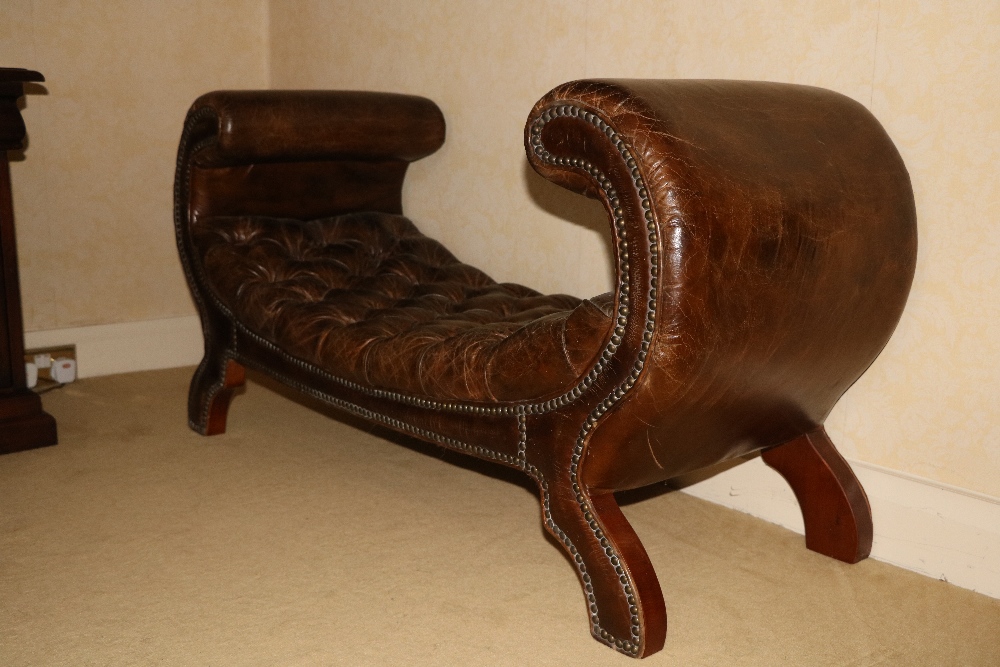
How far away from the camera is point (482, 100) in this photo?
267 centimetres

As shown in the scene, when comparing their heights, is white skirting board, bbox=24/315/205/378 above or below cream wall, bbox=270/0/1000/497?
below

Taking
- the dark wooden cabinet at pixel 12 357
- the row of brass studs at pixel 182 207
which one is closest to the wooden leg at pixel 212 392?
the row of brass studs at pixel 182 207

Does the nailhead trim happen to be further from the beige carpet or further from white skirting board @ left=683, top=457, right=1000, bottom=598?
white skirting board @ left=683, top=457, right=1000, bottom=598

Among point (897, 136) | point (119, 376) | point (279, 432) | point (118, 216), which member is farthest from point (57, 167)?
point (897, 136)

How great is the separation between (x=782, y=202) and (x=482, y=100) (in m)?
1.33

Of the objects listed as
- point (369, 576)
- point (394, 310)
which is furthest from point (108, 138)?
point (369, 576)

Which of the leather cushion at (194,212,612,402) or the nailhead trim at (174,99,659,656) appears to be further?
the leather cushion at (194,212,612,402)

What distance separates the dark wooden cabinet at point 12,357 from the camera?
7.97ft

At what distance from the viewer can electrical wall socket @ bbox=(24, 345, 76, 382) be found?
10.1ft

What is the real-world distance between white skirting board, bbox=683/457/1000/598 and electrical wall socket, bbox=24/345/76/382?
2230 mm

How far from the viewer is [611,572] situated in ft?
5.21

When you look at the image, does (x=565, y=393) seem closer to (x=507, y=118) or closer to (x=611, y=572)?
(x=611, y=572)

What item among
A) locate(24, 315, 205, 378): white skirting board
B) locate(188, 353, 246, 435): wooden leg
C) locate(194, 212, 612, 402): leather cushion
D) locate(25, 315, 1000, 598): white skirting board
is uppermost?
locate(194, 212, 612, 402): leather cushion

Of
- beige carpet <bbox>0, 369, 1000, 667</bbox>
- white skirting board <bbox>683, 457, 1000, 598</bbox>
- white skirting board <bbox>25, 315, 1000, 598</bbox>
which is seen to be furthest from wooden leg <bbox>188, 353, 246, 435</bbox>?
white skirting board <bbox>683, 457, 1000, 598</bbox>
